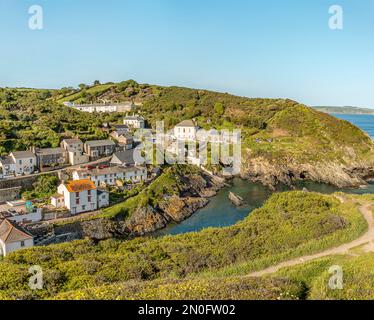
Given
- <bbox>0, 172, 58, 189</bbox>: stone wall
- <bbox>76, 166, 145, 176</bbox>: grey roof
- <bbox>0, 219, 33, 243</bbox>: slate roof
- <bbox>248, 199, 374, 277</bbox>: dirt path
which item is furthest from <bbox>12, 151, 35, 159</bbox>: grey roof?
<bbox>248, 199, 374, 277</bbox>: dirt path

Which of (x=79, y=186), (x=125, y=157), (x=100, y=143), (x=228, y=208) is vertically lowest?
(x=228, y=208)

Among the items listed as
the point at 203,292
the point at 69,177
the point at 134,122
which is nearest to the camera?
the point at 203,292

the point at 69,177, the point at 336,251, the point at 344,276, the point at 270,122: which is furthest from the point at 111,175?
the point at 270,122

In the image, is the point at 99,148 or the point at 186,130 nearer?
the point at 99,148

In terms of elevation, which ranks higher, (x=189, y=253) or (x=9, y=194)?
(x=9, y=194)

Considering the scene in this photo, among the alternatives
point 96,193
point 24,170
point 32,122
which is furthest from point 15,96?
point 96,193

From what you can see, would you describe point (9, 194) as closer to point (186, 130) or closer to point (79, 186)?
point (79, 186)
